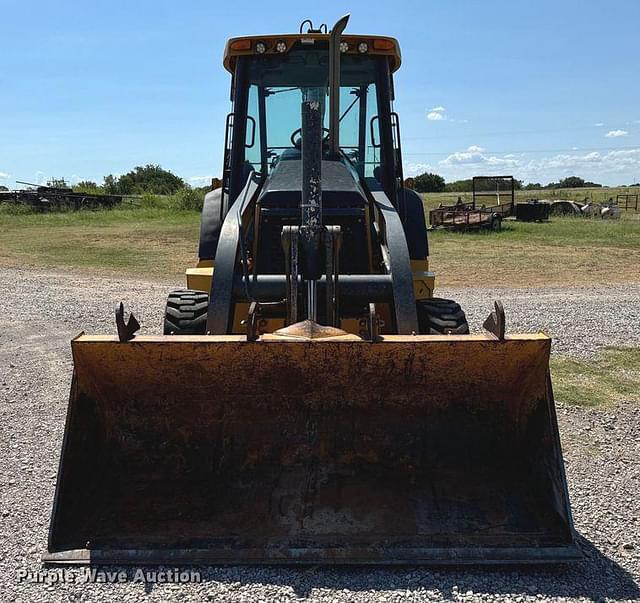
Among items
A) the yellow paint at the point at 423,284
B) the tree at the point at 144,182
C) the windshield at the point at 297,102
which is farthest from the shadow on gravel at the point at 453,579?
the tree at the point at 144,182

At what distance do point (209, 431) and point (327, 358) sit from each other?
0.74m

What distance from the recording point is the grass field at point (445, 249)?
46.5 ft

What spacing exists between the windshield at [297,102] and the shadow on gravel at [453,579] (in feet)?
11.1

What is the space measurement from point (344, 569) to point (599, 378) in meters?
3.79

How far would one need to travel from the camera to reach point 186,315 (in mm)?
4477

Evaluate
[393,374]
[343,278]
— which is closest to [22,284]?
[343,278]

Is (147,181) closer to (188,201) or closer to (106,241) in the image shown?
(188,201)

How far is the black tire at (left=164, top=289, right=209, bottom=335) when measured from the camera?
4.43 metres

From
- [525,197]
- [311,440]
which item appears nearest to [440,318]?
[311,440]

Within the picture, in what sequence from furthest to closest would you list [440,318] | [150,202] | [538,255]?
[150,202] → [538,255] → [440,318]

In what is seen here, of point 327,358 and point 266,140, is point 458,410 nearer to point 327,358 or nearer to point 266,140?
point 327,358

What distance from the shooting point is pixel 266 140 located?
218 inches

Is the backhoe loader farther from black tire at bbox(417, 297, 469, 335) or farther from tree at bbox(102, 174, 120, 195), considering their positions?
tree at bbox(102, 174, 120, 195)

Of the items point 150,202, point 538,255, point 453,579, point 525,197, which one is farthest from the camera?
point 525,197
